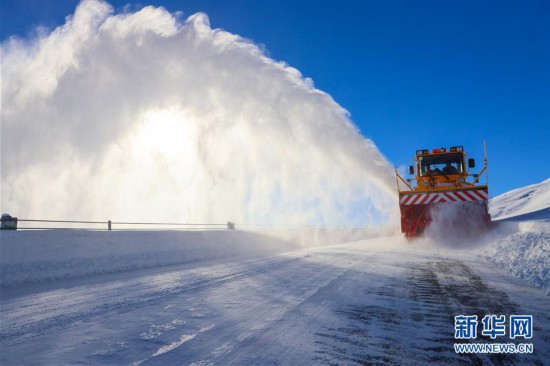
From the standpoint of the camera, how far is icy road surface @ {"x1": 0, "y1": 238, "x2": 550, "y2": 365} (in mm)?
3105

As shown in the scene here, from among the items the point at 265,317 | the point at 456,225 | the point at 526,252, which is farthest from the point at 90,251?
the point at 456,225

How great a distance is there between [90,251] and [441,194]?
10.7 metres

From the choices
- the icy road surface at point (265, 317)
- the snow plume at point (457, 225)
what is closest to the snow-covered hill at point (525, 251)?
the icy road surface at point (265, 317)

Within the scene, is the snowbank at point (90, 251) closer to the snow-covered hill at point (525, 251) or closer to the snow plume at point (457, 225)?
the snow plume at point (457, 225)

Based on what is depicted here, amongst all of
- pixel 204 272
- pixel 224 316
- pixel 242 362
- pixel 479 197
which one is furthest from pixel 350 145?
pixel 242 362

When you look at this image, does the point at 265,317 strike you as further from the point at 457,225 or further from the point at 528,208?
the point at 528,208

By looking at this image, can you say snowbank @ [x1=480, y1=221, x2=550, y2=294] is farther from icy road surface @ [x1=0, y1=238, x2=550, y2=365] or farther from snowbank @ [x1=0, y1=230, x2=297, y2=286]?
snowbank @ [x1=0, y1=230, x2=297, y2=286]

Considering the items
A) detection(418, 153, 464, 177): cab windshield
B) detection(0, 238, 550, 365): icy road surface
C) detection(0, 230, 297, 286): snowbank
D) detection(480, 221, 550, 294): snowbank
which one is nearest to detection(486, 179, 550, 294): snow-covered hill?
detection(480, 221, 550, 294): snowbank

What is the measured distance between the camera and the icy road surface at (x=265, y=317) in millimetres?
3105

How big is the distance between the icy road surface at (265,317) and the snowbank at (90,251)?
1.23 meters

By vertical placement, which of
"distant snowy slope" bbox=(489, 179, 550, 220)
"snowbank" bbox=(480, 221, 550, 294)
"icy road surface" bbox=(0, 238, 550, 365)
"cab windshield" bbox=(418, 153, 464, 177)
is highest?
"cab windshield" bbox=(418, 153, 464, 177)

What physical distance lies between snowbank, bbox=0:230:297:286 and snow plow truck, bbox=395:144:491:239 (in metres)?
6.39

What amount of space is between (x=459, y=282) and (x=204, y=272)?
470 cm

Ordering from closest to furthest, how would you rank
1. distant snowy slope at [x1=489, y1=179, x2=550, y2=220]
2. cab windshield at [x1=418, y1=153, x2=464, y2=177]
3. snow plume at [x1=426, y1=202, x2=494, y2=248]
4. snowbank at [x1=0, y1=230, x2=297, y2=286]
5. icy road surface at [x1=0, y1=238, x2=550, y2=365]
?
icy road surface at [x1=0, y1=238, x2=550, y2=365]
snowbank at [x1=0, y1=230, x2=297, y2=286]
snow plume at [x1=426, y1=202, x2=494, y2=248]
cab windshield at [x1=418, y1=153, x2=464, y2=177]
distant snowy slope at [x1=489, y1=179, x2=550, y2=220]
